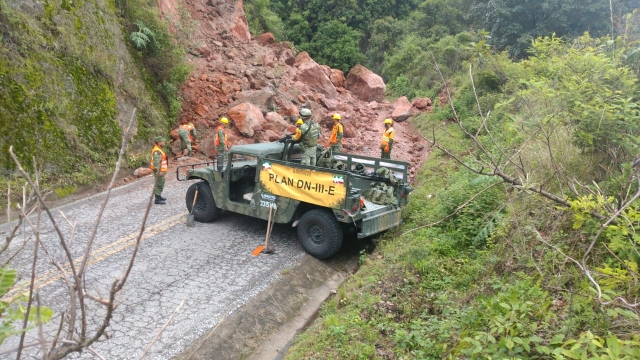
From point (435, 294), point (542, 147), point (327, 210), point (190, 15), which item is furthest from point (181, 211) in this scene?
point (190, 15)

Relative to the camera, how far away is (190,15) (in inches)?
726

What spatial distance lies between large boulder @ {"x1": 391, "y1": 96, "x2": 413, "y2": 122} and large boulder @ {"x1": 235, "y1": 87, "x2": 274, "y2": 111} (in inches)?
267

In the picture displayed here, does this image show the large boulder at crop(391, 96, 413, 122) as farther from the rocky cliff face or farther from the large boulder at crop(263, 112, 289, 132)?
the large boulder at crop(263, 112, 289, 132)

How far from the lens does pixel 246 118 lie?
14219 mm

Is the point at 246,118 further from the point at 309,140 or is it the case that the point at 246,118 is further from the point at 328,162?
the point at 309,140

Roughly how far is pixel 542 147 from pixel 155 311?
18.3ft

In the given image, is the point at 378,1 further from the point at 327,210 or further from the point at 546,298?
the point at 546,298

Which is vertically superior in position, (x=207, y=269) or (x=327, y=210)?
(x=327, y=210)

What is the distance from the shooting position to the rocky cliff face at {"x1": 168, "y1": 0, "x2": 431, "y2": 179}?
48.3 feet

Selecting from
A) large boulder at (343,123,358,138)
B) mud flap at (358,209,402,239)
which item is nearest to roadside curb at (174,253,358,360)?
mud flap at (358,209,402,239)

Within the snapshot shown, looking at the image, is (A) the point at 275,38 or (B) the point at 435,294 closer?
(B) the point at 435,294

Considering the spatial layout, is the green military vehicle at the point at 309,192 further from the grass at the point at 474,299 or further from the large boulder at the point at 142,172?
the large boulder at the point at 142,172

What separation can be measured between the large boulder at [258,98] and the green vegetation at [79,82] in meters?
2.14

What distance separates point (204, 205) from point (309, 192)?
247 cm
